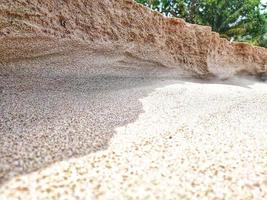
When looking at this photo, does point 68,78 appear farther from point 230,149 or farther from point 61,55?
point 230,149

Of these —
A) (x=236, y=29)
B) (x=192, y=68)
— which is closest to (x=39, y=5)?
(x=192, y=68)

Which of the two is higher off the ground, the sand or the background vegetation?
the background vegetation

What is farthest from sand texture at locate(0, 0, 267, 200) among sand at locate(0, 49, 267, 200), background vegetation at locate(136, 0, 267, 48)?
background vegetation at locate(136, 0, 267, 48)

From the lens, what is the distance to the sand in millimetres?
1269

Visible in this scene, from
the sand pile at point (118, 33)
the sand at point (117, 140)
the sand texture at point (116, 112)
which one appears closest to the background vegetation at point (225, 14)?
the sand pile at point (118, 33)

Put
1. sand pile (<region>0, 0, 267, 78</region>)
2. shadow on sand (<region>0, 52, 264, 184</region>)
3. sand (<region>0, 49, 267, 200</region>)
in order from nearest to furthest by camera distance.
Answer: sand (<region>0, 49, 267, 200</region>), shadow on sand (<region>0, 52, 264, 184</region>), sand pile (<region>0, 0, 267, 78</region>)

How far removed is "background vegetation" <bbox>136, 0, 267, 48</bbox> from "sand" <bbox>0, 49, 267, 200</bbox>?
8.95 metres

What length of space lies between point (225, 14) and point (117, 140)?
11.3 meters

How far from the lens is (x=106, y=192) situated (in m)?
1.21

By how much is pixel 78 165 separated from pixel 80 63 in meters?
2.12

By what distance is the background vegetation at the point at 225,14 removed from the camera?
11.3 meters

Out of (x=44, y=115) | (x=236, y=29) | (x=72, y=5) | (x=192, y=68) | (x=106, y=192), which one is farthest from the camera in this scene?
(x=236, y=29)

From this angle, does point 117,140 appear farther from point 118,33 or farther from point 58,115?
point 118,33

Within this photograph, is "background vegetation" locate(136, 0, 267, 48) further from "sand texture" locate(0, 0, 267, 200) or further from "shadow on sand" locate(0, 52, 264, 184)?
"shadow on sand" locate(0, 52, 264, 184)
